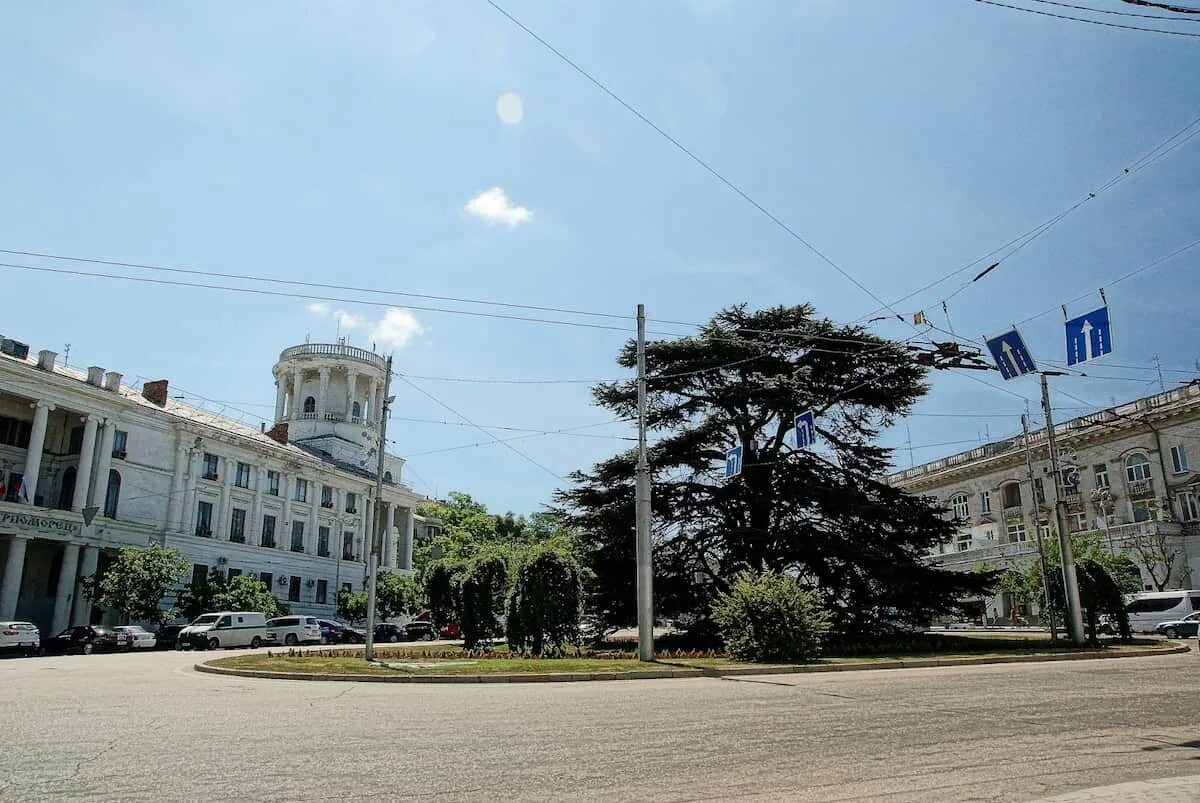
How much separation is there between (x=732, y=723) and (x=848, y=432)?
23858 mm

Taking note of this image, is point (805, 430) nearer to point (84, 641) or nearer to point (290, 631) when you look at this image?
point (290, 631)

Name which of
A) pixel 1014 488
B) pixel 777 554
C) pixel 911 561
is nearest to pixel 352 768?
pixel 777 554

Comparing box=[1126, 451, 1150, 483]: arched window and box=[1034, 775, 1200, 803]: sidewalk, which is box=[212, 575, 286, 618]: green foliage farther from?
box=[1126, 451, 1150, 483]: arched window

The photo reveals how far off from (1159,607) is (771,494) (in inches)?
958

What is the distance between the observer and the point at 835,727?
931 cm

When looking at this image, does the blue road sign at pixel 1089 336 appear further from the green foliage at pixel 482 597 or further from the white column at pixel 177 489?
the white column at pixel 177 489

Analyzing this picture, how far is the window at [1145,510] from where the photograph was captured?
4950 cm

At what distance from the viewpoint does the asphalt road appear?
251 inches

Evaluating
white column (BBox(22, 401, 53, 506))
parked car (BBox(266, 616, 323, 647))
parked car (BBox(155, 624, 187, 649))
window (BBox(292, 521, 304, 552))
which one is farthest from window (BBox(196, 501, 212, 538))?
parked car (BBox(266, 616, 323, 647))

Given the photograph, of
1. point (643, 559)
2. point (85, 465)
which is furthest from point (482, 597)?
point (85, 465)

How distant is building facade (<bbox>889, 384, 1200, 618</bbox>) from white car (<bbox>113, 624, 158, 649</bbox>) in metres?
40.2

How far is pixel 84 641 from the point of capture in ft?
120

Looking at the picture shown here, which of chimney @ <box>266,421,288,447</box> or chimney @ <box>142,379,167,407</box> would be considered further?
chimney @ <box>266,421,288,447</box>

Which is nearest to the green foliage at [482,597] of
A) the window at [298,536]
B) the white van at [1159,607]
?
the white van at [1159,607]
